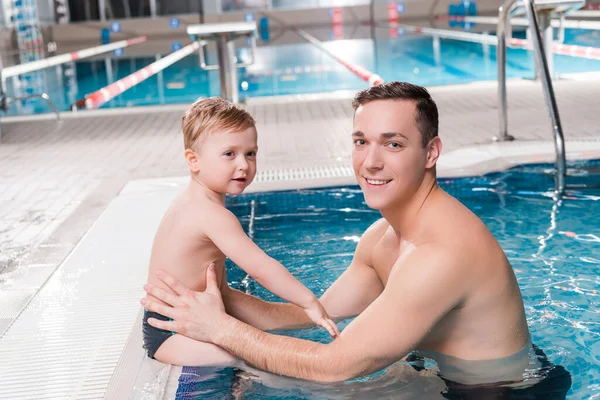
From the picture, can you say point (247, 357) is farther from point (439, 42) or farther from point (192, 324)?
point (439, 42)

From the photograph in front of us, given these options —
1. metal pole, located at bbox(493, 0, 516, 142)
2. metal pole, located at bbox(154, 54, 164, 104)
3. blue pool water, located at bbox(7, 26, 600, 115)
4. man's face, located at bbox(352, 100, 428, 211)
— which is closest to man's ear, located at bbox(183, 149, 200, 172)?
man's face, located at bbox(352, 100, 428, 211)

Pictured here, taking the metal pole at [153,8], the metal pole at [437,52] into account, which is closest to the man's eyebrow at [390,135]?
the metal pole at [437,52]

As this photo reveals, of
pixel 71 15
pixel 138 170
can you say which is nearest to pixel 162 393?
pixel 138 170

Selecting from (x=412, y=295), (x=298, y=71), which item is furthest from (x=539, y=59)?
(x=298, y=71)

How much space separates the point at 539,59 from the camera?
4.65 meters

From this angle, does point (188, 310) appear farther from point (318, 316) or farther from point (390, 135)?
point (390, 135)

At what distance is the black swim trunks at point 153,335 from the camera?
7.68 ft

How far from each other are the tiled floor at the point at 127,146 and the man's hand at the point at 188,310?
896mm

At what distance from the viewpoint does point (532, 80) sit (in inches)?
387

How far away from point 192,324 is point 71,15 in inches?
1159

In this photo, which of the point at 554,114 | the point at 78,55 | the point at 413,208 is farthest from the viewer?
the point at 78,55

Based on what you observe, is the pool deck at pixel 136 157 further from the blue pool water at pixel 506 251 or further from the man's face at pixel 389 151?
the man's face at pixel 389 151

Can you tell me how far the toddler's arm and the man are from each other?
13 centimetres

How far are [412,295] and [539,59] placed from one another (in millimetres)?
3221
